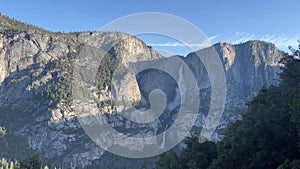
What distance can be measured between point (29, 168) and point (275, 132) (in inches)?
1144

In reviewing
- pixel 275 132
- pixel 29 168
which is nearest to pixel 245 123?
pixel 275 132

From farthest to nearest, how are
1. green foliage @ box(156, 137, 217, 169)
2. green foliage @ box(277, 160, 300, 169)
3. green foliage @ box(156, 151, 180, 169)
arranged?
green foliage @ box(156, 151, 180, 169) < green foliage @ box(156, 137, 217, 169) < green foliage @ box(277, 160, 300, 169)

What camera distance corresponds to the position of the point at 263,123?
116 ft

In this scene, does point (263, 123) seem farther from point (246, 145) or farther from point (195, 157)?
point (195, 157)

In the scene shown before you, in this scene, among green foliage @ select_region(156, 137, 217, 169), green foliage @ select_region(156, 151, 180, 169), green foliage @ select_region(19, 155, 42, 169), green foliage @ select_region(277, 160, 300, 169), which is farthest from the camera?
green foliage @ select_region(156, 151, 180, 169)

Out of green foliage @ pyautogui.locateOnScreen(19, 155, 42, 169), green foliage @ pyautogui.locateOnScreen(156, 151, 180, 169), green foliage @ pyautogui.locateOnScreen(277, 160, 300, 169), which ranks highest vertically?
green foliage @ pyautogui.locateOnScreen(277, 160, 300, 169)

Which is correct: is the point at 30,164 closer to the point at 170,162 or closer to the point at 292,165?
the point at 170,162

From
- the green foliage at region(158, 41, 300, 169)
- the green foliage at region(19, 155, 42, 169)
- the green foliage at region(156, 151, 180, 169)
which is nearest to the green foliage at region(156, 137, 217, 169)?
the green foliage at region(156, 151, 180, 169)

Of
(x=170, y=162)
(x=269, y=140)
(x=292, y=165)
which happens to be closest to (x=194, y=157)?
(x=170, y=162)

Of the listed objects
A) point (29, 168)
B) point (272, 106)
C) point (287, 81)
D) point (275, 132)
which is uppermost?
point (287, 81)

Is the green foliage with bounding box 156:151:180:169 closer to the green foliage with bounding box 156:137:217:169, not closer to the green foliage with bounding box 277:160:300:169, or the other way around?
the green foliage with bounding box 156:137:217:169

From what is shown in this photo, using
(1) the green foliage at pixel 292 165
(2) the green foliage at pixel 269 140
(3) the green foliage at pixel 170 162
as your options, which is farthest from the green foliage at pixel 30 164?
(1) the green foliage at pixel 292 165

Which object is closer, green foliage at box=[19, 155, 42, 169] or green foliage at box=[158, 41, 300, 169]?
green foliage at box=[158, 41, 300, 169]

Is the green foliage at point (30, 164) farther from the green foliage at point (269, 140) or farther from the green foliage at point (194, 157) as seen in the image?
the green foliage at point (269, 140)
